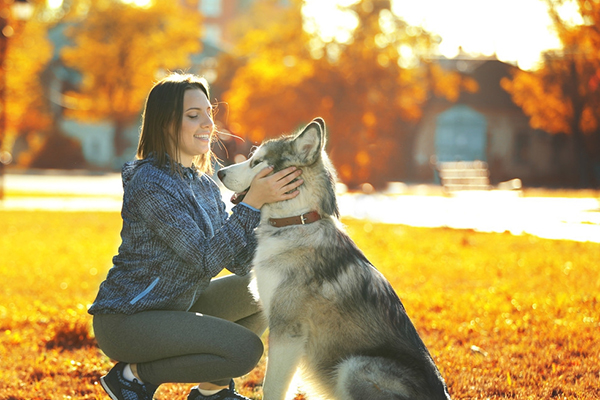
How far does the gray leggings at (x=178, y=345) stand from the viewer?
11.2ft

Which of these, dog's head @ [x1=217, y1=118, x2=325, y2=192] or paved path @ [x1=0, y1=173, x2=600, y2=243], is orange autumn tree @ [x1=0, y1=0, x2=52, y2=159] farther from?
dog's head @ [x1=217, y1=118, x2=325, y2=192]

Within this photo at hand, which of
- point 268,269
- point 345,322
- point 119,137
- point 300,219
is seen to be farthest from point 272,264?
point 119,137

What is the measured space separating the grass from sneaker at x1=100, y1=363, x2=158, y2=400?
0.75 metres

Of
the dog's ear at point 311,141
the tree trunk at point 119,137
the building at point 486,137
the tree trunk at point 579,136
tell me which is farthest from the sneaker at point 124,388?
the tree trunk at point 119,137

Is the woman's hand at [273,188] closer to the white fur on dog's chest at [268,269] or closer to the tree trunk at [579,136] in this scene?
the white fur on dog's chest at [268,269]

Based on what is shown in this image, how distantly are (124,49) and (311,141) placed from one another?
39.7 meters

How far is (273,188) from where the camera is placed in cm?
353

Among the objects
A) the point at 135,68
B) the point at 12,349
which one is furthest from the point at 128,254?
the point at 135,68

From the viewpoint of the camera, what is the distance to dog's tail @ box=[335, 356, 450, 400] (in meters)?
3.08

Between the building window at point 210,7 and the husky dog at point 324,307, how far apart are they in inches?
3117

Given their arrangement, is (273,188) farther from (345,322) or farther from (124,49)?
(124,49)

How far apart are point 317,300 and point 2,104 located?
64.8ft

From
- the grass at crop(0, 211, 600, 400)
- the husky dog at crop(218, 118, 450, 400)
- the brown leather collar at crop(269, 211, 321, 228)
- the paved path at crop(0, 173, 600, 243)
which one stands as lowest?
the paved path at crop(0, 173, 600, 243)

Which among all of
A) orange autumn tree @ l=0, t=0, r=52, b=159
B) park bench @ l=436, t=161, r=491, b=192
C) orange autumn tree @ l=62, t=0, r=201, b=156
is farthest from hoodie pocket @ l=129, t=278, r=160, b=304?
orange autumn tree @ l=62, t=0, r=201, b=156
